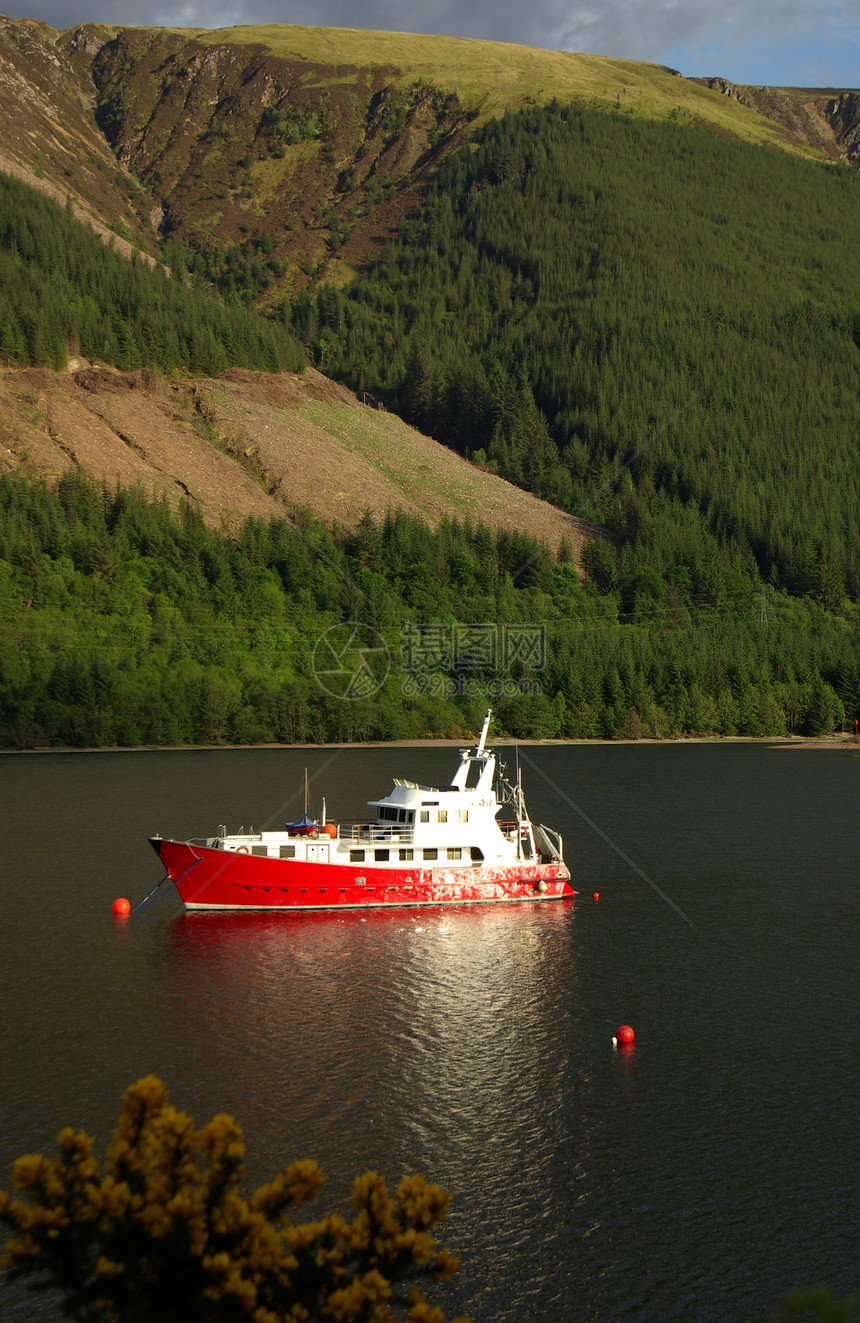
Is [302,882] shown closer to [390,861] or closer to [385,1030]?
[390,861]

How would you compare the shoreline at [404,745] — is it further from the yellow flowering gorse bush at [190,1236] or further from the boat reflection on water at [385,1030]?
the yellow flowering gorse bush at [190,1236]

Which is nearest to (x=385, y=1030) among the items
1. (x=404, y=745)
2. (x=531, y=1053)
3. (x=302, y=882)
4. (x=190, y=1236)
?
(x=531, y=1053)

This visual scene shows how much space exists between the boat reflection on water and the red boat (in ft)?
4.46

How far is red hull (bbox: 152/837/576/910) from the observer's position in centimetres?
6588

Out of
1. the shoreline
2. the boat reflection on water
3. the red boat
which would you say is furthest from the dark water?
the shoreline

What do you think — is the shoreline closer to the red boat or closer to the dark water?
the dark water

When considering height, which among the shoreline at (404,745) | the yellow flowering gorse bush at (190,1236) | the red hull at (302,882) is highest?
the shoreline at (404,745)

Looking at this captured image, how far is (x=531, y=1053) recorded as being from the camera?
4494cm

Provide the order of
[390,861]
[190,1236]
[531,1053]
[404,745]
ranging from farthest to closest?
[404,745] < [390,861] < [531,1053] < [190,1236]

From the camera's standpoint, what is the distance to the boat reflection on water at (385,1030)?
37.0 metres

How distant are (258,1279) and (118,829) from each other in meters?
82.3

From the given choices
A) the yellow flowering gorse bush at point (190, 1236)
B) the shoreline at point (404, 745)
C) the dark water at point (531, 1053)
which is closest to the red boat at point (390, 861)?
the dark water at point (531, 1053)

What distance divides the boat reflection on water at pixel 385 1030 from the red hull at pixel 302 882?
100 cm

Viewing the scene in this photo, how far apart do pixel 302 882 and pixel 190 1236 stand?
51.8 m
